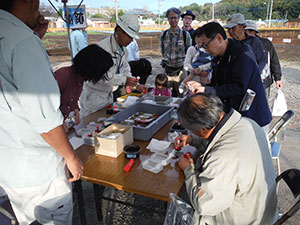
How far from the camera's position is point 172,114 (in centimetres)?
254

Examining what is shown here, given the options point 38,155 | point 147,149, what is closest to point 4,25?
point 38,155

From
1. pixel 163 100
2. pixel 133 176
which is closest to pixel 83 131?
pixel 133 176

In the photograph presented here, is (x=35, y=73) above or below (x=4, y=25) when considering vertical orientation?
below

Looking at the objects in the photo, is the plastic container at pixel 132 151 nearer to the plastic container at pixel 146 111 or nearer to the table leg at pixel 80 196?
the plastic container at pixel 146 111

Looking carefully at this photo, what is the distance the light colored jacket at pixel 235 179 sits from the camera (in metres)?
1.20

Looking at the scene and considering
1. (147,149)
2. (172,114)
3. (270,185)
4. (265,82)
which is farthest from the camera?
(265,82)

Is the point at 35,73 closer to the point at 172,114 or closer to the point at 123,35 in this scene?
the point at 172,114

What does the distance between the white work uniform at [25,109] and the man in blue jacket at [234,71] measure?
1465 millimetres

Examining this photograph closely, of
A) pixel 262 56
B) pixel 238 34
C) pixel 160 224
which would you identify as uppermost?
pixel 238 34

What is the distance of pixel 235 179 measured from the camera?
1200 mm

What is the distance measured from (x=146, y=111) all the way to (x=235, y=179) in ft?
4.83

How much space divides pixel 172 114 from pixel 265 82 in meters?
2.01

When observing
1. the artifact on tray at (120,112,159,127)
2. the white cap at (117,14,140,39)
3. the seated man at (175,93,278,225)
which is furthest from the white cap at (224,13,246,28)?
the seated man at (175,93,278,225)

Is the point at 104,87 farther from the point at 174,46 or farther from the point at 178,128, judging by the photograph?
the point at 174,46
